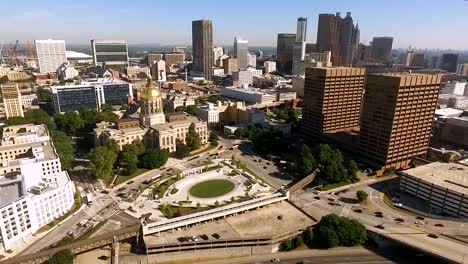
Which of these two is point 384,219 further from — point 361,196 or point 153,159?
point 153,159

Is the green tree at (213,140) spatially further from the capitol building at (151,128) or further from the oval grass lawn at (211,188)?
the oval grass lawn at (211,188)

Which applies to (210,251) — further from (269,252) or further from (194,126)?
(194,126)

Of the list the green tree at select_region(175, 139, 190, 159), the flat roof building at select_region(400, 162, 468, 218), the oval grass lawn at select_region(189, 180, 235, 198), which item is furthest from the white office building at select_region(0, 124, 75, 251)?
the flat roof building at select_region(400, 162, 468, 218)

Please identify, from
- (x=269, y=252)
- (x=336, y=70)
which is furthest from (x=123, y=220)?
(x=336, y=70)

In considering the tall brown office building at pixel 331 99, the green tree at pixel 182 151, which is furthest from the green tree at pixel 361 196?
the green tree at pixel 182 151

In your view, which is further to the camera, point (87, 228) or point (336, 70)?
point (336, 70)

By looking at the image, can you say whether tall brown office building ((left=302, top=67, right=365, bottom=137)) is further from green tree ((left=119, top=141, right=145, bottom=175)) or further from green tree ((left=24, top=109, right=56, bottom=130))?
green tree ((left=24, top=109, right=56, bottom=130))

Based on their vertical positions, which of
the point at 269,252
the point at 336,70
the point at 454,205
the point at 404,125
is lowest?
the point at 269,252

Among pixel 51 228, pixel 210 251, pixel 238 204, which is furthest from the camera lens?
pixel 238 204
